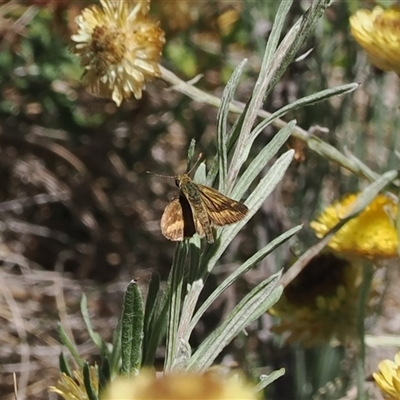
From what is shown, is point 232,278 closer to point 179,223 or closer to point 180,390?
point 179,223

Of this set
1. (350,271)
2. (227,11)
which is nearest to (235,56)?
(227,11)

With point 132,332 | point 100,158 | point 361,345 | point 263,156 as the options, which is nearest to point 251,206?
point 263,156

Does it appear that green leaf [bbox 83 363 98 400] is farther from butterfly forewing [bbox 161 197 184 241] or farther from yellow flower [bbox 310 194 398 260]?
yellow flower [bbox 310 194 398 260]

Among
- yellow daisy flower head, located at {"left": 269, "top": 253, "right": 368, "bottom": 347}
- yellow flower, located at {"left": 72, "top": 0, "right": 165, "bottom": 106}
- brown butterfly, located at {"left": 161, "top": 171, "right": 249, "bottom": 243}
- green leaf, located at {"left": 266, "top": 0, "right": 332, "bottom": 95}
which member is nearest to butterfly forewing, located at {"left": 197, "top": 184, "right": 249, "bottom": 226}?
brown butterfly, located at {"left": 161, "top": 171, "right": 249, "bottom": 243}

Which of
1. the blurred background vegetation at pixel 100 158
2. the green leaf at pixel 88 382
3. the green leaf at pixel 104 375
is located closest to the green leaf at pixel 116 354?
the green leaf at pixel 104 375

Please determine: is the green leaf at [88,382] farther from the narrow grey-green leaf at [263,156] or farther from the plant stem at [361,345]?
the plant stem at [361,345]

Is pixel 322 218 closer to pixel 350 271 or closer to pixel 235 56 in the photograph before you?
pixel 350 271
